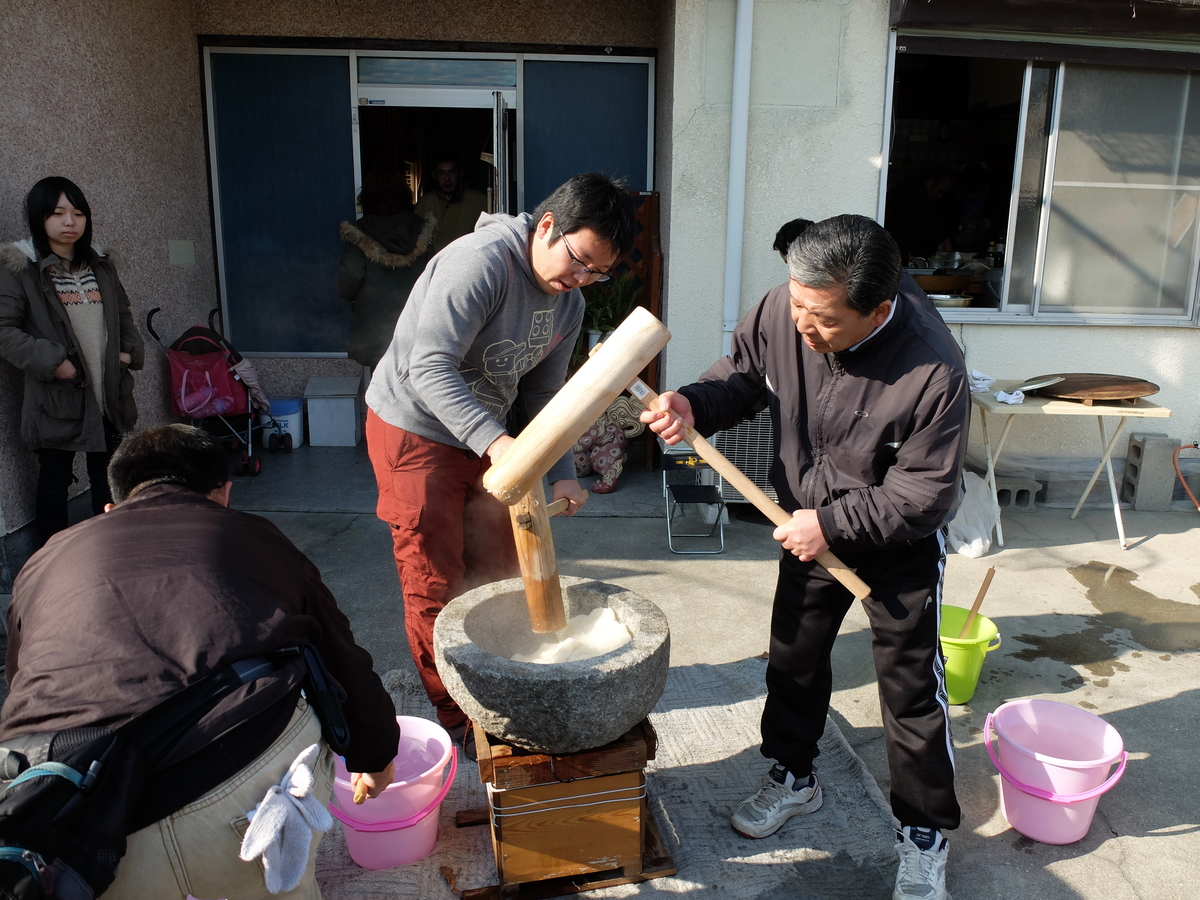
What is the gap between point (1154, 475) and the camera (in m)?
5.72

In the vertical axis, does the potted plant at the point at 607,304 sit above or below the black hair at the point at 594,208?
below

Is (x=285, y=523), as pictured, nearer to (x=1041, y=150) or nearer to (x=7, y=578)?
(x=7, y=578)

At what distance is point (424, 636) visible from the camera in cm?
284

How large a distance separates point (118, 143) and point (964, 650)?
18.9ft

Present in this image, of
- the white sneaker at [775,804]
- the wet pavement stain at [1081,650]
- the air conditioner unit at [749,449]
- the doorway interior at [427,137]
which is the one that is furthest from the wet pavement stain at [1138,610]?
the doorway interior at [427,137]

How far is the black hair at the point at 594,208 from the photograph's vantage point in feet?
A: 7.68

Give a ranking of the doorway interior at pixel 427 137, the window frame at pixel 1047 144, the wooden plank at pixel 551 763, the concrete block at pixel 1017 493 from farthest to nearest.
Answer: the doorway interior at pixel 427 137
the concrete block at pixel 1017 493
the window frame at pixel 1047 144
the wooden plank at pixel 551 763

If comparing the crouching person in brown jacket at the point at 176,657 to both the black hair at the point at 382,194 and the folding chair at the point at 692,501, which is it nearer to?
the folding chair at the point at 692,501

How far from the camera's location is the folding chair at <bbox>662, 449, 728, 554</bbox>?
4.88 metres


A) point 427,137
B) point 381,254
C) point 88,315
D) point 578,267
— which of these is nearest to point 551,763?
point 578,267

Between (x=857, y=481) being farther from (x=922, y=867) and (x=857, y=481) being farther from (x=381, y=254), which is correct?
(x=381, y=254)

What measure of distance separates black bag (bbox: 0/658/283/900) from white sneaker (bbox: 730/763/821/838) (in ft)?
5.62

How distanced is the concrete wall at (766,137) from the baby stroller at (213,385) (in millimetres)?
3114

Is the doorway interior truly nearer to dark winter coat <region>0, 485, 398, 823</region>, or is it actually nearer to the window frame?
the window frame
